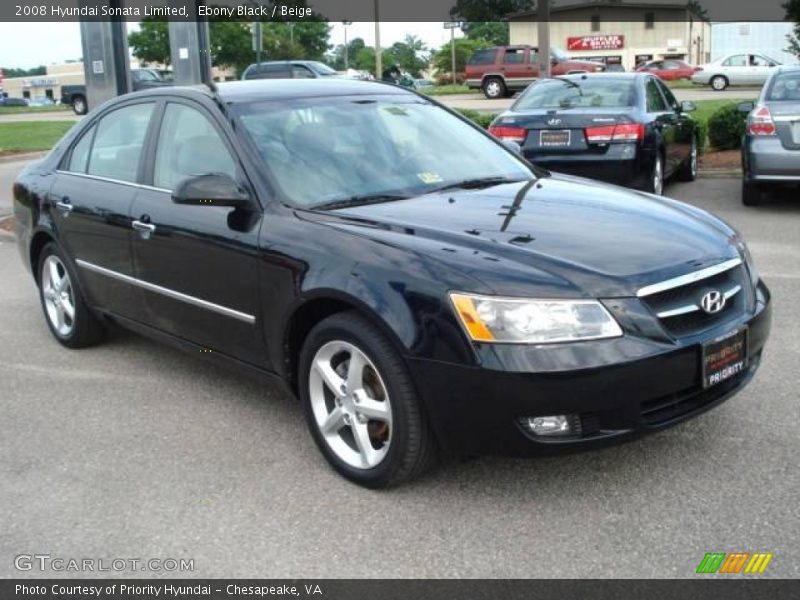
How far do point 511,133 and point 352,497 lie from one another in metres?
6.63

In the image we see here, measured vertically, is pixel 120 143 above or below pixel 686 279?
above

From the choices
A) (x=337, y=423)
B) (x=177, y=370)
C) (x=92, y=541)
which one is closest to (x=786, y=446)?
(x=337, y=423)

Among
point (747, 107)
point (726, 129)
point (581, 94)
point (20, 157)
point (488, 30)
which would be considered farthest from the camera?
point (488, 30)

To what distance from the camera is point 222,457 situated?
4.11 m

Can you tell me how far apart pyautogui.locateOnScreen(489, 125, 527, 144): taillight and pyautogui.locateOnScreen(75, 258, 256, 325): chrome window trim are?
17.5ft

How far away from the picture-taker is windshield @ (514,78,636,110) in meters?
9.93

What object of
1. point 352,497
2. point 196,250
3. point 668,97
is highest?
point 668,97

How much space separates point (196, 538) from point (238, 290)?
1194 mm

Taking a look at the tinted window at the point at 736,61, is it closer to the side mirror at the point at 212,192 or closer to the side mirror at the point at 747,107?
the side mirror at the point at 747,107

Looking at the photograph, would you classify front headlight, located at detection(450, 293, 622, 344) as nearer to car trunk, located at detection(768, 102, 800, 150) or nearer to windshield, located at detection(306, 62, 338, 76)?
car trunk, located at detection(768, 102, 800, 150)

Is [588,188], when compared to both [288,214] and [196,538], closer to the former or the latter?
[288,214]

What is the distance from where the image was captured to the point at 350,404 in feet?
12.2

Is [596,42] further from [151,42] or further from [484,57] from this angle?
[484,57]

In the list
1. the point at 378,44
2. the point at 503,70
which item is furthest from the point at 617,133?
the point at 378,44
